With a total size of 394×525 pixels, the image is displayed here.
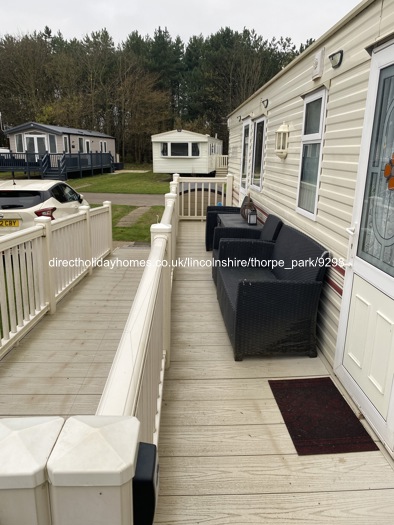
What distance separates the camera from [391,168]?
6.81 feet

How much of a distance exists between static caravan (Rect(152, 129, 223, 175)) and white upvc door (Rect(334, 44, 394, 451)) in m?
20.3

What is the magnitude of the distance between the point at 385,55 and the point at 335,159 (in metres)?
0.89

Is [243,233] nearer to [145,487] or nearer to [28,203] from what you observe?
[28,203]

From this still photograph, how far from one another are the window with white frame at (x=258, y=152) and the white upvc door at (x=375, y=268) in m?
3.66

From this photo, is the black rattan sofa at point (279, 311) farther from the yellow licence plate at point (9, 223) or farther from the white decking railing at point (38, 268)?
the yellow licence plate at point (9, 223)

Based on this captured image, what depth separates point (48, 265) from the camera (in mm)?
4152

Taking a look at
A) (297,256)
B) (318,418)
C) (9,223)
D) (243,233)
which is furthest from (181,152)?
(318,418)

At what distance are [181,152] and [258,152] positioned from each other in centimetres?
1646

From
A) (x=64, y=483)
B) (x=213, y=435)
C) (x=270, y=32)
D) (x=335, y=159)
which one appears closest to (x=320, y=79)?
(x=335, y=159)

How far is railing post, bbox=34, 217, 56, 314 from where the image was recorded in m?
4.05

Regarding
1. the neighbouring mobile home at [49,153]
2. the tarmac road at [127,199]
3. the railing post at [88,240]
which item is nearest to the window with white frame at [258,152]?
the railing post at [88,240]

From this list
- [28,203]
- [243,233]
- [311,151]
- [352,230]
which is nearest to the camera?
[352,230]

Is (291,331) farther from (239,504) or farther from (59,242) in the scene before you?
(59,242)

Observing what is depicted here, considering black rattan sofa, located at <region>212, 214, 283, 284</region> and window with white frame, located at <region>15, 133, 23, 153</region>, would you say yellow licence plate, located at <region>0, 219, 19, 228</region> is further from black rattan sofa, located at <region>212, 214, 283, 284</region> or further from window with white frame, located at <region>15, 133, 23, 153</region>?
window with white frame, located at <region>15, 133, 23, 153</region>
